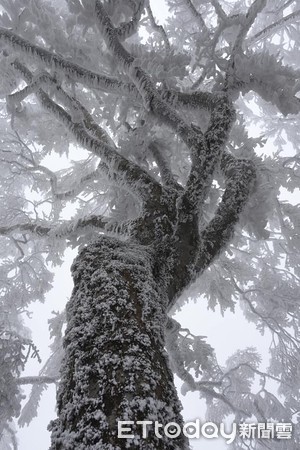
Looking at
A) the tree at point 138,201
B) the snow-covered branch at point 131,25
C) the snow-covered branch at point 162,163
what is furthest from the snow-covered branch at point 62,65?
the snow-covered branch at point 162,163

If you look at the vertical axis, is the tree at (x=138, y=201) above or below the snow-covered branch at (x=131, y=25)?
below

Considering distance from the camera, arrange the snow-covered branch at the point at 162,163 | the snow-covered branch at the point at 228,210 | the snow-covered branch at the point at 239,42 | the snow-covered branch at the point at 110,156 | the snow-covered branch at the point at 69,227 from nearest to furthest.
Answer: the snow-covered branch at the point at 228,210 < the snow-covered branch at the point at 110,156 < the snow-covered branch at the point at 239,42 < the snow-covered branch at the point at 69,227 < the snow-covered branch at the point at 162,163

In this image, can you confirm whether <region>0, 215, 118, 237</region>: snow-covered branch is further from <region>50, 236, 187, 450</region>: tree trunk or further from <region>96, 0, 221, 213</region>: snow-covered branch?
<region>50, 236, 187, 450</region>: tree trunk

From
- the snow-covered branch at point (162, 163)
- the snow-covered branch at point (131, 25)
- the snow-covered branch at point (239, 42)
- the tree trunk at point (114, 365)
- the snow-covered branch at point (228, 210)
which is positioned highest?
the snow-covered branch at point (131, 25)

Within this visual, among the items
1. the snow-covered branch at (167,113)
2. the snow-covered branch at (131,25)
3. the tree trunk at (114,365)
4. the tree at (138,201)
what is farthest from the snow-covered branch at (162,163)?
the tree trunk at (114,365)

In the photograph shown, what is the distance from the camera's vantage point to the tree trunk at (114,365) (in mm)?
1489

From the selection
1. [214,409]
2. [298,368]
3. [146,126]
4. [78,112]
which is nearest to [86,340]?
[146,126]

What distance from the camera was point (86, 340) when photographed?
194 centimetres

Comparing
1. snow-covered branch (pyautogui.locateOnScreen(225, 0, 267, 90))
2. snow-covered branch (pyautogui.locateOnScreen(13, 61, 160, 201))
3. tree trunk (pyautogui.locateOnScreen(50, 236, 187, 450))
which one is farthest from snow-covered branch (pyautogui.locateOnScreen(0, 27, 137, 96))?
tree trunk (pyautogui.locateOnScreen(50, 236, 187, 450))

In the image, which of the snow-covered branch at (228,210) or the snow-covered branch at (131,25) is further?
the snow-covered branch at (131,25)

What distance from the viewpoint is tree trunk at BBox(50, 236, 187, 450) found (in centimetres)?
149

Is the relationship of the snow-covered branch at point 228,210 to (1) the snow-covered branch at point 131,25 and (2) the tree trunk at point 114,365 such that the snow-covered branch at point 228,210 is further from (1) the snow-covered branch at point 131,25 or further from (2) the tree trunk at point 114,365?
(1) the snow-covered branch at point 131,25

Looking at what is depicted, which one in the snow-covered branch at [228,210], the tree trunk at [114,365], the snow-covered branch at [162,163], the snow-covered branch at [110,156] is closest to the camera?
the tree trunk at [114,365]

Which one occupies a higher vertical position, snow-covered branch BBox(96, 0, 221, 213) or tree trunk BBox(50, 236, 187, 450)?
snow-covered branch BBox(96, 0, 221, 213)
